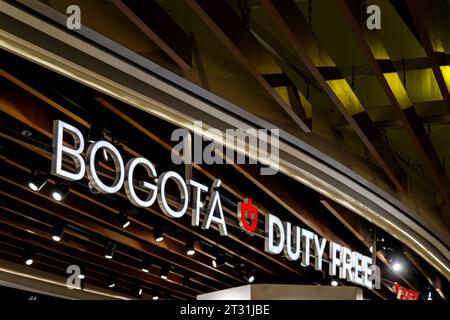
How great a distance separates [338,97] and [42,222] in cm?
405

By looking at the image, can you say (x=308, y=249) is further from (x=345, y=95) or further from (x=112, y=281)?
(x=112, y=281)

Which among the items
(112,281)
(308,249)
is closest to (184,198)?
(308,249)

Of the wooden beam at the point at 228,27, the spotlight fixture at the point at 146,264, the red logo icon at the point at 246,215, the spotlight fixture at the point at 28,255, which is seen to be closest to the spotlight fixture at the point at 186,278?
the spotlight fixture at the point at 146,264

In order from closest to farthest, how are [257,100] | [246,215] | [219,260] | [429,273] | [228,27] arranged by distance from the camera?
1. [228,27]
2. [257,100]
3. [246,215]
4. [219,260]
5. [429,273]

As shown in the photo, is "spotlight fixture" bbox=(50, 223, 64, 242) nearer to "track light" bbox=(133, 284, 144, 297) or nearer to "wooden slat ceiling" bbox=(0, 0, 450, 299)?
"wooden slat ceiling" bbox=(0, 0, 450, 299)

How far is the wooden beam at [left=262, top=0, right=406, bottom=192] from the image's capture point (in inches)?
138

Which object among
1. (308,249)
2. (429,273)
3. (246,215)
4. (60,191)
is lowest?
(308,249)

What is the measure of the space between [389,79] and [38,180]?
9.06ft

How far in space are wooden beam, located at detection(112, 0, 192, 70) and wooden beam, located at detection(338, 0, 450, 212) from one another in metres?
0.90

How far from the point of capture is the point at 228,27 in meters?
3.65

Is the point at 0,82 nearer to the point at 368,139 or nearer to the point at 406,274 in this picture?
the point at 368,139

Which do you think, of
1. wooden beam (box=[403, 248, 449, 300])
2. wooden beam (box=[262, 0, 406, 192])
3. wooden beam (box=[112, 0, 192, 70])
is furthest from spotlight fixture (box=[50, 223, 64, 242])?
wooden beam (box=[403, 248, 449, 300])
